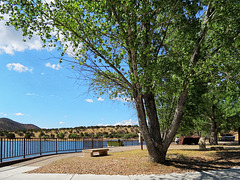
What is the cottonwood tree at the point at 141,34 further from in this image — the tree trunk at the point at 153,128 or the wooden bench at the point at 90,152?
the wooden bench at the point at 90,152

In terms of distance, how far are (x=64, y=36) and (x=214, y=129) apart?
21.3 m

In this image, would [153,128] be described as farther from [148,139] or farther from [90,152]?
[90,152]

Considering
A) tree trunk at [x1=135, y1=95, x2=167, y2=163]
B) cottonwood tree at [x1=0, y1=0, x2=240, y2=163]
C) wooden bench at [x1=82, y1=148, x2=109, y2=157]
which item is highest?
cottonwood tree at [x1=0, y1=0, x2=240, y2=163]

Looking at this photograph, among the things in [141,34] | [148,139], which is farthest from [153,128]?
[141,34]

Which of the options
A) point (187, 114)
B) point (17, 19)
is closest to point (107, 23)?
point (17, 19)

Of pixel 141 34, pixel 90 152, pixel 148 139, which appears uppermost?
pixel 141 34

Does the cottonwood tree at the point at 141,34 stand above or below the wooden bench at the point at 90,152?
above

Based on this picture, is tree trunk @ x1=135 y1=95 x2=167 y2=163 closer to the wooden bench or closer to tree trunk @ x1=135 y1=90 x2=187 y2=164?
tree trunk @ x1=135 y1=90 x2=187 y2=164

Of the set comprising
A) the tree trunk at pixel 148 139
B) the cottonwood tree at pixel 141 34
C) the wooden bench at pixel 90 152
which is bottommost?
the wooden bench at pixel 90 152

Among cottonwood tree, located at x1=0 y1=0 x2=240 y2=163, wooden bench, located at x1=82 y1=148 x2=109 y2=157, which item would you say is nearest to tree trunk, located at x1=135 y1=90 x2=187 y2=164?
cottonwood tree, located at x1=0 y1=0 x2=240 y2=163

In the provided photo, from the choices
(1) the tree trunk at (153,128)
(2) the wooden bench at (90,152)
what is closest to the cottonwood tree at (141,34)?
(1) the tree trunk at (153,128)

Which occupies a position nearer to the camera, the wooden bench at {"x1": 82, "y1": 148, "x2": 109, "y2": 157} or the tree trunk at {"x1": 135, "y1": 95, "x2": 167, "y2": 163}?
the tree trunk at {"x1": 135, "y1": 95, "x2": 167, "y2": 163}

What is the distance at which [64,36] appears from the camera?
32.6ft

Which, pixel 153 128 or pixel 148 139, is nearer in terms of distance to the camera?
pixel 148 139
